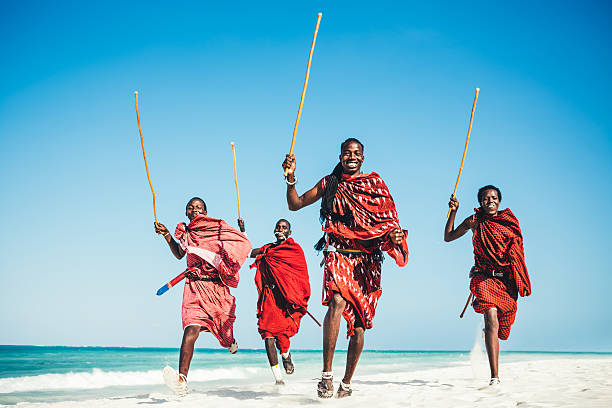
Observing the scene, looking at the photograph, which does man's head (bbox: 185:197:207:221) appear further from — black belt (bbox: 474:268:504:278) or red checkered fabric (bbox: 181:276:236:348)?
black belt (bbox: 474:268:504:278)

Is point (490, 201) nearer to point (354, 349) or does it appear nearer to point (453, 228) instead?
point (453, 228)

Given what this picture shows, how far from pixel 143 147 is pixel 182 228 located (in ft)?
3.87

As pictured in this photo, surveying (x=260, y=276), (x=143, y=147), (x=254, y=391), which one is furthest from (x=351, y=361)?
(x=143, y=147)

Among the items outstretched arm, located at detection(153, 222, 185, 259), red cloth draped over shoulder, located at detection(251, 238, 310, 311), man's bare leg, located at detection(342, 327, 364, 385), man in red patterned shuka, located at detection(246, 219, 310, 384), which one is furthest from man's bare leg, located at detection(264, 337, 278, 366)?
man's bare leg, located at detection(342, 327, 364, 385)

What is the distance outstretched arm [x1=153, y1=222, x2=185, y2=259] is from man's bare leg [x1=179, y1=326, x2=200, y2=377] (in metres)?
0.86

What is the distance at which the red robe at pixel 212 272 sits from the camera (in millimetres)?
5754

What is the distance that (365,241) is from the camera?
4.83 m

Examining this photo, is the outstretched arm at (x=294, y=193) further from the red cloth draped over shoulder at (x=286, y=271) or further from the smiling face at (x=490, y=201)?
the red cloth draped over shoulder at (x=286, y=271)

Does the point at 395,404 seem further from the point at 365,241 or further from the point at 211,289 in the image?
the point at 211,289

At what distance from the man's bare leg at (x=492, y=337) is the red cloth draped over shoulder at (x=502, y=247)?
400 millimetres

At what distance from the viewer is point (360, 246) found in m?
4.81

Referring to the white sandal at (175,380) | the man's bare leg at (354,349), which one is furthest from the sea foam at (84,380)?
the man's bare leg at (354,349)

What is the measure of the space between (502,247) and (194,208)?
336cm

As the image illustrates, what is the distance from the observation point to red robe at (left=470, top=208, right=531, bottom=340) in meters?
5.70
